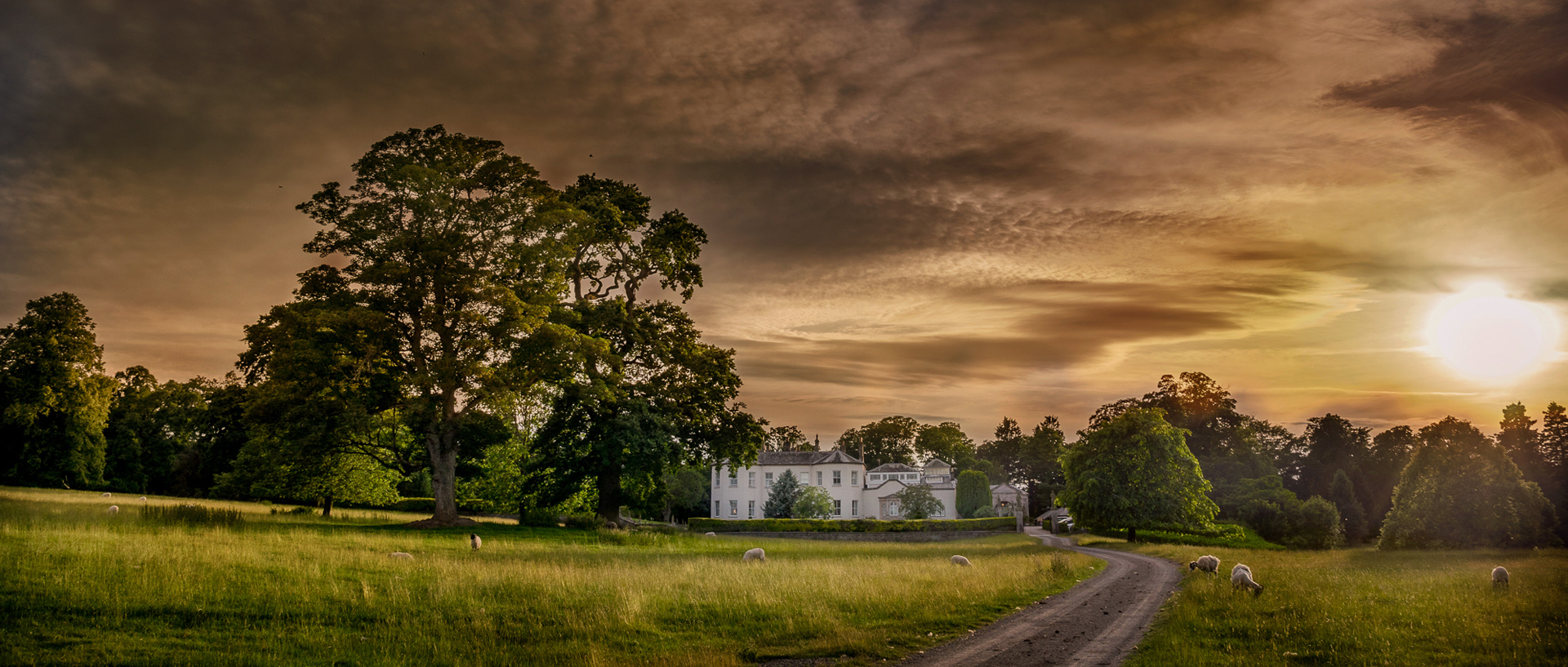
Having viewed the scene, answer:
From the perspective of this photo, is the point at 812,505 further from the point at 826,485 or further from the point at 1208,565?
the point at 1208,565

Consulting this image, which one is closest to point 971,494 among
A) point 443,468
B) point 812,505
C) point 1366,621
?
point 812,505

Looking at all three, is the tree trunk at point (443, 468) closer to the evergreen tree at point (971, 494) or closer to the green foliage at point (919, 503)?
the green foliage at point (919, 503)

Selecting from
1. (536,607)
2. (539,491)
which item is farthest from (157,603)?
(539,491)

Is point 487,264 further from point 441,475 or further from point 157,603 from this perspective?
point 157,603

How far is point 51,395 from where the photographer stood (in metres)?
49.8

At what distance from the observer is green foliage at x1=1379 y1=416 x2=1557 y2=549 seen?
119ft

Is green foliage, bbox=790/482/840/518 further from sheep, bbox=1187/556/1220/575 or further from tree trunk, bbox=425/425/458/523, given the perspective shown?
sheep, bbox=1187/556/1220/575

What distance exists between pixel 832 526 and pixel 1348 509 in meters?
50.0

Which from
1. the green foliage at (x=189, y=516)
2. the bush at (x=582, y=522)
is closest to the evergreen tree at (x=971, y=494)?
the bush at (x=582, y=522)

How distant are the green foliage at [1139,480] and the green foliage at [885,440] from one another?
7568 centimetres

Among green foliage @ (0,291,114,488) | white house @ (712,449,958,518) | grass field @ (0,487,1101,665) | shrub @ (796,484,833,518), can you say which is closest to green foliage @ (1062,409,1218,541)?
grass field @ (0,487,1101,665)

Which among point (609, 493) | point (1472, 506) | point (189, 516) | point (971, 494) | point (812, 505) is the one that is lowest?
point (812, 505)

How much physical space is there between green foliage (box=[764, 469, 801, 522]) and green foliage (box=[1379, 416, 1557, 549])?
1913 inches

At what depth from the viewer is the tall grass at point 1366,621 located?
11.0 m
